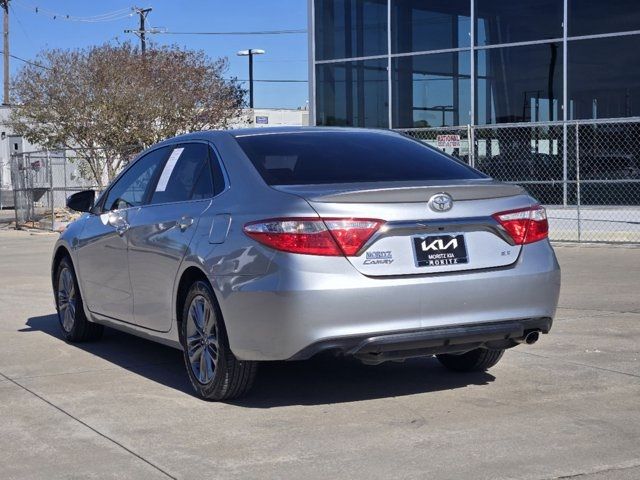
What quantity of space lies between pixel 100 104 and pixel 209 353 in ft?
76.5

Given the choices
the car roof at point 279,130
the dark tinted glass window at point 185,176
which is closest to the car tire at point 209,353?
the dark tinted glass window at point 185,176

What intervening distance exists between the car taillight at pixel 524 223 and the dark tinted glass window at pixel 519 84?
1434 centimetres

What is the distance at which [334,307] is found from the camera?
5.44 meters

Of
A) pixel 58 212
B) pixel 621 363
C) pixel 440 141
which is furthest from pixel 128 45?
pixel 621 363

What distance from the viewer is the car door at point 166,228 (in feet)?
21.0

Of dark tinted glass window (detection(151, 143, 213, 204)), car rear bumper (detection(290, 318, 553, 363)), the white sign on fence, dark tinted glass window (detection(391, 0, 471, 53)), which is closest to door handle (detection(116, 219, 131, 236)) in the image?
dark tinted glass window (detection(151, 143, 213, 204))

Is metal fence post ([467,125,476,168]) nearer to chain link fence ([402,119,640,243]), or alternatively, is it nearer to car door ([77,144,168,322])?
chain link fence ([402,119,640,243])

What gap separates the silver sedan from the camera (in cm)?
Result: 549

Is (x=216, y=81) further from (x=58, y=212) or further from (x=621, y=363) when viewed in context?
(x=621, y=363)

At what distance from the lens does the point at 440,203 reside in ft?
18.8

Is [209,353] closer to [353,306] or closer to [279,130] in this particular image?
[353,306]

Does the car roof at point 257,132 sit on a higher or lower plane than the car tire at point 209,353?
higher

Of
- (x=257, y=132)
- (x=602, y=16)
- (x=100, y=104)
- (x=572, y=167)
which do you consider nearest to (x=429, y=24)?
(x=602, y=16)

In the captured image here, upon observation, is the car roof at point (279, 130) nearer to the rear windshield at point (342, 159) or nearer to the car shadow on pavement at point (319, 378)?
the rear windshield at point (342, 159)
